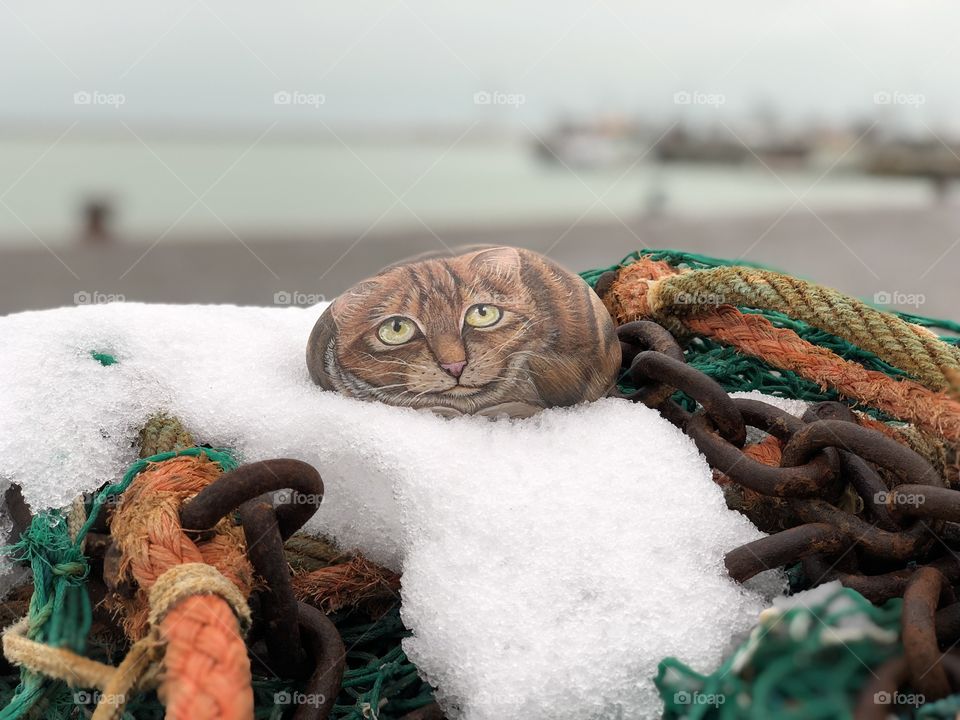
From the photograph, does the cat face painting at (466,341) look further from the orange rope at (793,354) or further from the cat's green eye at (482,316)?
the orange rope at (793,354)

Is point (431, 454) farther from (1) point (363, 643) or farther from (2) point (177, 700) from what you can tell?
(2) point (177, 700)

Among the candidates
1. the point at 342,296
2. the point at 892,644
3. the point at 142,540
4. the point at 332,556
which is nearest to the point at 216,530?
the point at 142,540

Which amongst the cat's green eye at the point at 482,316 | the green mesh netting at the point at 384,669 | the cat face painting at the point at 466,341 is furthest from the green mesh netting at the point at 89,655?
the cat's green eye at the point at 482,316

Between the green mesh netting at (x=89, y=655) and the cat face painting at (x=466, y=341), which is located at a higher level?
the cat face painting at (x=466, y=341)

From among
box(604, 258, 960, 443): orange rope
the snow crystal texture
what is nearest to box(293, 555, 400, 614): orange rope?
the snow crystal texture

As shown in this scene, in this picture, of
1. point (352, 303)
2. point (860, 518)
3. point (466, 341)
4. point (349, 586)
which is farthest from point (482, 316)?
point (860, 518)
